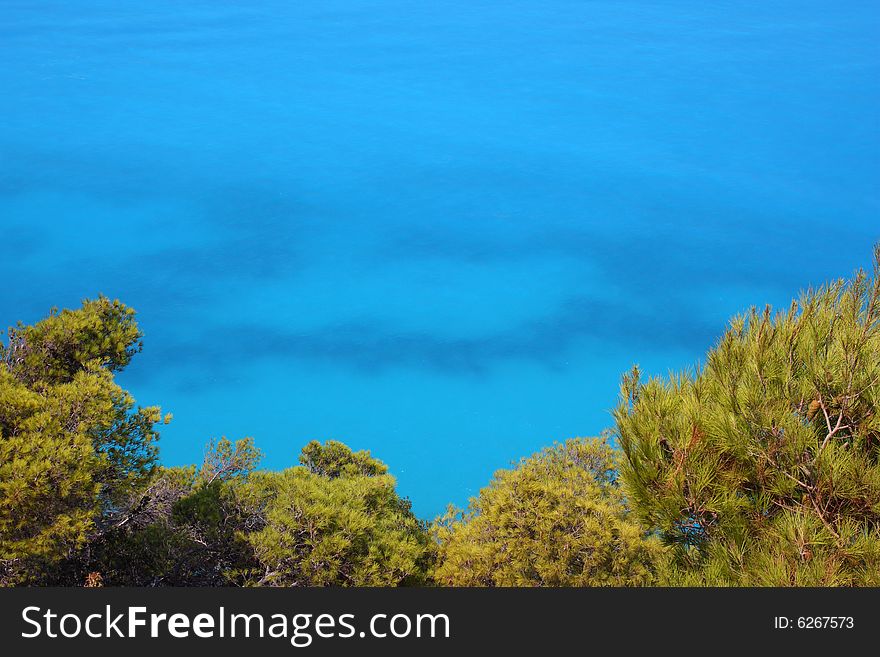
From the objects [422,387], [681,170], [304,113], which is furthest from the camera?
[304,113]

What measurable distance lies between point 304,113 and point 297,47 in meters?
4.10

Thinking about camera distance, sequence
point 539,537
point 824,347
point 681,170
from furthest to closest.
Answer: point 681,170
point 539,537
point 824,347

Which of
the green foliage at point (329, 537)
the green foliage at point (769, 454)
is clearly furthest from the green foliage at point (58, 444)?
the green foliage at point (769, 454)

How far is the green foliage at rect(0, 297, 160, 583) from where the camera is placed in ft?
16.1

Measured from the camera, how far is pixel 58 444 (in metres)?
4.96

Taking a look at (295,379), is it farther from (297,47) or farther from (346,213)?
(297,47)

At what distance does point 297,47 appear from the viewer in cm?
2488

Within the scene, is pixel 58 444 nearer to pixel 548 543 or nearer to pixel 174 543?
pixel 174 543

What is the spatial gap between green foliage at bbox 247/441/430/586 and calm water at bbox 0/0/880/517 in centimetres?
606

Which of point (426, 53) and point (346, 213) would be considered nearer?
point (346, 213)

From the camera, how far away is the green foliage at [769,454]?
13.6 feet

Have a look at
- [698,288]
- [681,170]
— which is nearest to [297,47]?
[681,170]

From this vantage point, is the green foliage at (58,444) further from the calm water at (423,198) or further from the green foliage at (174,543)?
the calm water at (423,198)

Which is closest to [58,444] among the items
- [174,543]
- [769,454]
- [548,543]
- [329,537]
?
[174,543]
